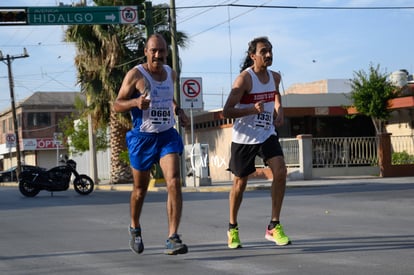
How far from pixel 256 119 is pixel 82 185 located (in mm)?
15002

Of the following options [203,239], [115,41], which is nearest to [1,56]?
[115,41]

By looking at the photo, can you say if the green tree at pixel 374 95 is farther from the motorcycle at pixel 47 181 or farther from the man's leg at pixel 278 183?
the man's leg at pixel 278 183

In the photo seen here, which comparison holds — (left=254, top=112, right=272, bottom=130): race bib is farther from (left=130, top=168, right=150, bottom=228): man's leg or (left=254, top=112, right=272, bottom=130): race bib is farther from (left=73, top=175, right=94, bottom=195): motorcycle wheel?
(left=73, top=175, right=94, bottom=195): motorcycle wheel

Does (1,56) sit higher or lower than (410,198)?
higher

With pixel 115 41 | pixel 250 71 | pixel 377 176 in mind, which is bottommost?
pixel 377 176

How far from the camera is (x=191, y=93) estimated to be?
2325 centimetres

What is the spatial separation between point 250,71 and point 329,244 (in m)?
1.92

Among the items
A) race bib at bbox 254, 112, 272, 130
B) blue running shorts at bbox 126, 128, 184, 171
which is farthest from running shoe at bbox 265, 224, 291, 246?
blue running shorts at bbox 126, 128, 184, 171

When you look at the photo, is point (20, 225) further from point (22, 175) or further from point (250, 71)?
point (22, 175)

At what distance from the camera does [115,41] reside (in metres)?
31.4

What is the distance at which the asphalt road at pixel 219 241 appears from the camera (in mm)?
6523

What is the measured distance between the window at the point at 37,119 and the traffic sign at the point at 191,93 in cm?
4966

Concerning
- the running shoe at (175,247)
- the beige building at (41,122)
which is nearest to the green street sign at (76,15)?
the running shoe at (175,247)

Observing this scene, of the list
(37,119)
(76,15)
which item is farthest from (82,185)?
(37,119)
